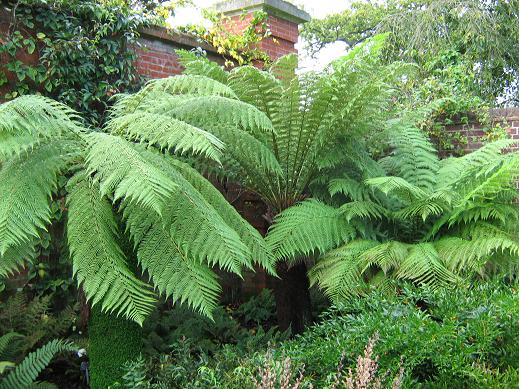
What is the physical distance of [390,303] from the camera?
2.47 metres

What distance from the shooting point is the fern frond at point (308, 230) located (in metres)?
3.29

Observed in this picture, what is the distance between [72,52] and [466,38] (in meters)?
6.28

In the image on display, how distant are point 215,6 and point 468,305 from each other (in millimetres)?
4116

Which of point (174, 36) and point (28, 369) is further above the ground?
point (174, 36)

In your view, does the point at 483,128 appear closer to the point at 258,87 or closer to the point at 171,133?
the point at 258,87

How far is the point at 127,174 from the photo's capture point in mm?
2164

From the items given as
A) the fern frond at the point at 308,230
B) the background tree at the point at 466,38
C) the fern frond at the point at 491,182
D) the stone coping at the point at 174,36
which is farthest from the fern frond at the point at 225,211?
the background tree at the point at 466,38

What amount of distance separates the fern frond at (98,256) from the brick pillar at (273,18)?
3366 mm

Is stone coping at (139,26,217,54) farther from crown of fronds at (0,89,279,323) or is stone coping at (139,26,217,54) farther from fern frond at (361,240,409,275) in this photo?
fern frond at (361,240,409,275)

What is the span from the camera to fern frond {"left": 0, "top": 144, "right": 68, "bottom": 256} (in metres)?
2.16

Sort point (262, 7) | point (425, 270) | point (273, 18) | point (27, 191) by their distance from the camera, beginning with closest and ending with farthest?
point (27, 191) < point (425, 270) < point (262, 7) < point (273, 18)

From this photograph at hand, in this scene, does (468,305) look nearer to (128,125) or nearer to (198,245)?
(198,245)

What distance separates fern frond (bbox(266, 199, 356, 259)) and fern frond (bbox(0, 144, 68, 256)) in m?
1.35

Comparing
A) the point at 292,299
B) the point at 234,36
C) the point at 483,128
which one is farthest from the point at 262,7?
the point at 292,299
